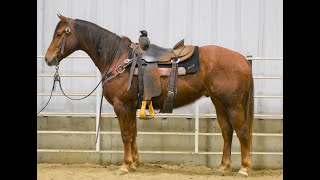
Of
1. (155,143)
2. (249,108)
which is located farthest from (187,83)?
(155,143)

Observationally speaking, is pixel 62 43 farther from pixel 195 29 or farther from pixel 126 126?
pixel 195 29

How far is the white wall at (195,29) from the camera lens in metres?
7.05

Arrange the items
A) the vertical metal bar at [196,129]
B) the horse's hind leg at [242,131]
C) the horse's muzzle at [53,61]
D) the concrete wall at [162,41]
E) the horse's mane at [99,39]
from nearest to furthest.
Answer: the horse's hind leg at [242,131] → the horse's muzzle at [53,61] → the horse's mane at [99,39] → the vertical metal bar at [196,129] → the concrete wall at [162,41]

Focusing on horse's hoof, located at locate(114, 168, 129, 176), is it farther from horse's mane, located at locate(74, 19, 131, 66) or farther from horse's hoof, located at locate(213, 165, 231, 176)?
horse's mane, located at locate(74, 19, 131, 66)

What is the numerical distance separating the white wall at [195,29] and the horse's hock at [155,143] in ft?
0.80

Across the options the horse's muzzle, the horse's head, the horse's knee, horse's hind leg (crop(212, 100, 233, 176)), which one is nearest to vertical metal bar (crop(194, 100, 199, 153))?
horse's hind leg (crop(212, 100, 233, 176))

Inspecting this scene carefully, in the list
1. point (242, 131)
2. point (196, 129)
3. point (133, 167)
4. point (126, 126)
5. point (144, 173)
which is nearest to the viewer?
point (242, 131)

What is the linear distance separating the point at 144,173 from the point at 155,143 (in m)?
1.14

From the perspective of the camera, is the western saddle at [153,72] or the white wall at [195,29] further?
the white wall at [195,29]

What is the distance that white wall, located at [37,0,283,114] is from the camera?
278 inches

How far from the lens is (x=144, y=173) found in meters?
5.80

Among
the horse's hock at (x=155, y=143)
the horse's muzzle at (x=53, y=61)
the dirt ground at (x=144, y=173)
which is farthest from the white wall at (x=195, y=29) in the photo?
the horse's muzzle at (x=53, y=61)

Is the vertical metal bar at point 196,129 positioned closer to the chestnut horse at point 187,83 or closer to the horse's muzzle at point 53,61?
the chestnut horse at point 187,83

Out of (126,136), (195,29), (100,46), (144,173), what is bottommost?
(144,173)
